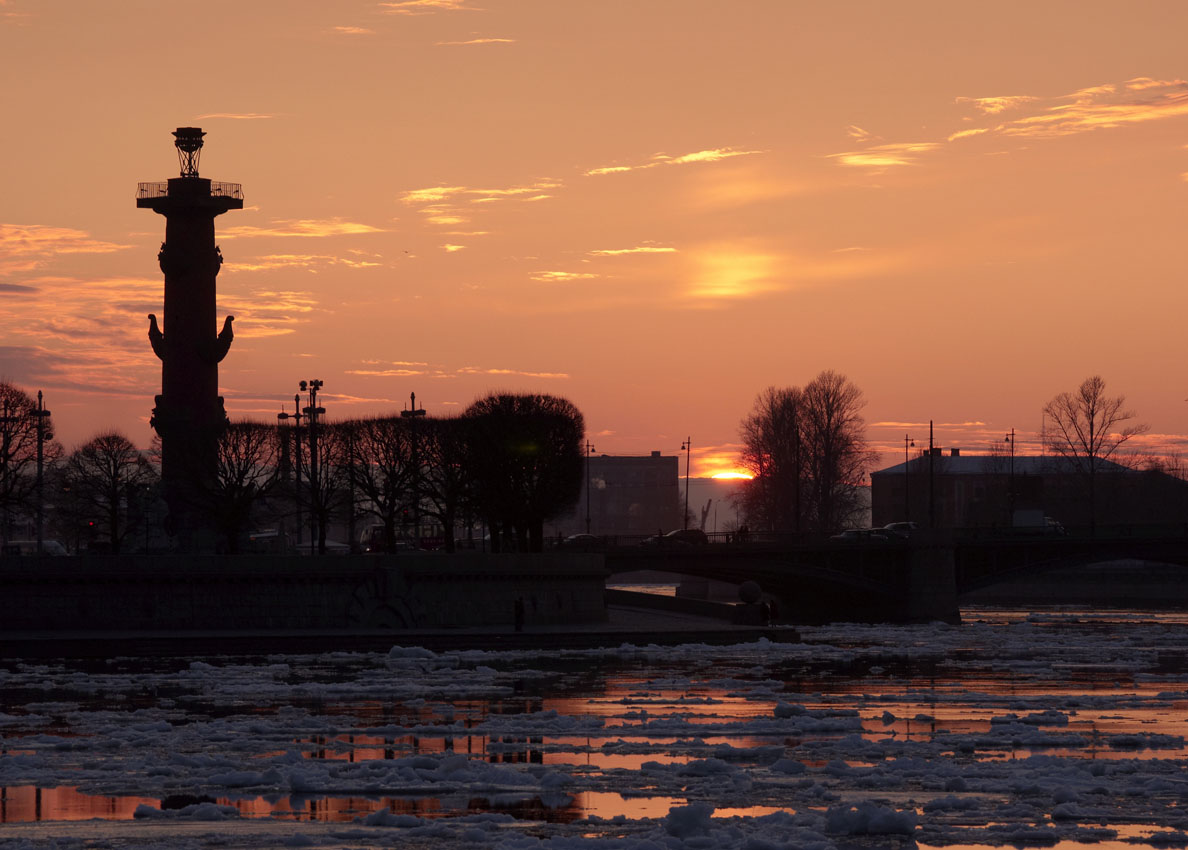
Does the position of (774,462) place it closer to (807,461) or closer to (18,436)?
(807,461)

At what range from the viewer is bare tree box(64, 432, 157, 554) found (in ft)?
301

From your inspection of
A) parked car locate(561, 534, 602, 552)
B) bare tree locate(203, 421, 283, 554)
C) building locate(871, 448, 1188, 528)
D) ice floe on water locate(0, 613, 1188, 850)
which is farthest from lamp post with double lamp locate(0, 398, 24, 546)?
building locate(871, 448, 1188, 528)

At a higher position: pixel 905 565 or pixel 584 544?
pixel 584 544

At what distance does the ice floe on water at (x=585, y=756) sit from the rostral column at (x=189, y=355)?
2796 centimetres

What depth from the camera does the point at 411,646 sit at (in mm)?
56438

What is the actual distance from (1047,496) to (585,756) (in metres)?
157

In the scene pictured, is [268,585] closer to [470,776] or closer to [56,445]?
[470,776]

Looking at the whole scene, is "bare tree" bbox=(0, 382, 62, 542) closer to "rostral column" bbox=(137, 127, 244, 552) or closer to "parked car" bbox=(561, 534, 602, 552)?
"rostral column" bbox=(137, 127, 244, 552)

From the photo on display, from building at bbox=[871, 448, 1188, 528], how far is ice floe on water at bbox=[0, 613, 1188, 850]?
8735 cm

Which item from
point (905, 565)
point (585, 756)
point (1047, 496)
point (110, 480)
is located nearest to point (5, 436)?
point (110, 480)

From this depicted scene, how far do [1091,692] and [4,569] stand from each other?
40.9 metres

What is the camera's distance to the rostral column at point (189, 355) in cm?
7844

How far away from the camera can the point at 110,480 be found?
96000 millimetres

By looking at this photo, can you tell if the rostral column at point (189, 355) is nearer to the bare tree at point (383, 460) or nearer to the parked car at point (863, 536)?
the bare tree at point (383, 460)
